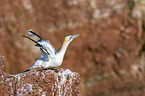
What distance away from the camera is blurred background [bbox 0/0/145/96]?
344cm

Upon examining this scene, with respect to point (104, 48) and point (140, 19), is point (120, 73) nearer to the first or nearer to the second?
point (104, 48)

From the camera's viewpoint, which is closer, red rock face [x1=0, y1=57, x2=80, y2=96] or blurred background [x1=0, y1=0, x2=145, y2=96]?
red rock face [x1=0, y1=57, x2=80, y2=96]

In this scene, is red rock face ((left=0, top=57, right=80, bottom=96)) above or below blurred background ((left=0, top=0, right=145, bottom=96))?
below

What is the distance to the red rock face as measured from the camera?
1.37 m

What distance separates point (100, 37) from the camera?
11.4 feet

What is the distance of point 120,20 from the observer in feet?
11.4

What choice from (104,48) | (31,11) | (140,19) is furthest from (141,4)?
(31,11)

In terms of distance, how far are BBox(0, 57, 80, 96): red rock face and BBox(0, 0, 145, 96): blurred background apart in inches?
80.1

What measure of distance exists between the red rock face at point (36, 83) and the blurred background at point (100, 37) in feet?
6.67

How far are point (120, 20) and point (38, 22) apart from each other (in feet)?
4.52

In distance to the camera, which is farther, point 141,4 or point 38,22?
point 38,22

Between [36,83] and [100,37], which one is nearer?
[36,83]

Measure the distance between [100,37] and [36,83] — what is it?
2227 mm

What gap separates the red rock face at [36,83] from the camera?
1.37 m
